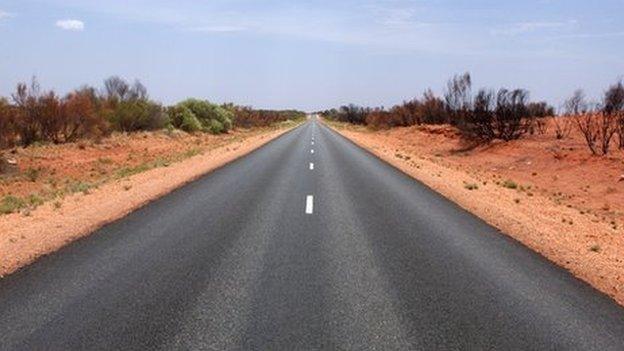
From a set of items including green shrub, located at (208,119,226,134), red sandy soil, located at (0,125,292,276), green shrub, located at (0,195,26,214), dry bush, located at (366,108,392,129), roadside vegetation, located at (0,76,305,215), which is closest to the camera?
red sandy soil, located at (0,125,292,276)

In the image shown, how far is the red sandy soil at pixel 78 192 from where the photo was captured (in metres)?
9.95

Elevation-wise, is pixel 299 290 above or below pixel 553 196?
above

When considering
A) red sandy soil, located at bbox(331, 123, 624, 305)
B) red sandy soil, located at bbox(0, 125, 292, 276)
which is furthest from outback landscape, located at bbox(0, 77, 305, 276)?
red sandy soil, located at bbox(331, 123, 624, 305)

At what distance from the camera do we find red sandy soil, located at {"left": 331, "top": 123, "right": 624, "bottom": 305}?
9.74 m

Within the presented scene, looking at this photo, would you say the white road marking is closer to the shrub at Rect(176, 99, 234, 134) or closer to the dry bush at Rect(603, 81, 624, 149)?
the dry bush at Rect(603, 81, 624, 149)

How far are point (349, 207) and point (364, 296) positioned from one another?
6676 mm

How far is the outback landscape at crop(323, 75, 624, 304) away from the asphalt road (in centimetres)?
95

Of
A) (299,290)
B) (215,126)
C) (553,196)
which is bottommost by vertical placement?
(215,126)

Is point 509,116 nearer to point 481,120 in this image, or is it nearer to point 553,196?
point 481,120

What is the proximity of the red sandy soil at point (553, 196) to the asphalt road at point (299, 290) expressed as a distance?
2.23ft

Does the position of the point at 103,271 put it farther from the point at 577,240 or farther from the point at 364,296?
the point at 577,240

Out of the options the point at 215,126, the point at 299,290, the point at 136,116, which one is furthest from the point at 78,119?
the point at 299,290

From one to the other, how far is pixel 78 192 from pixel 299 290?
11619mm

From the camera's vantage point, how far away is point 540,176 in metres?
26.0
